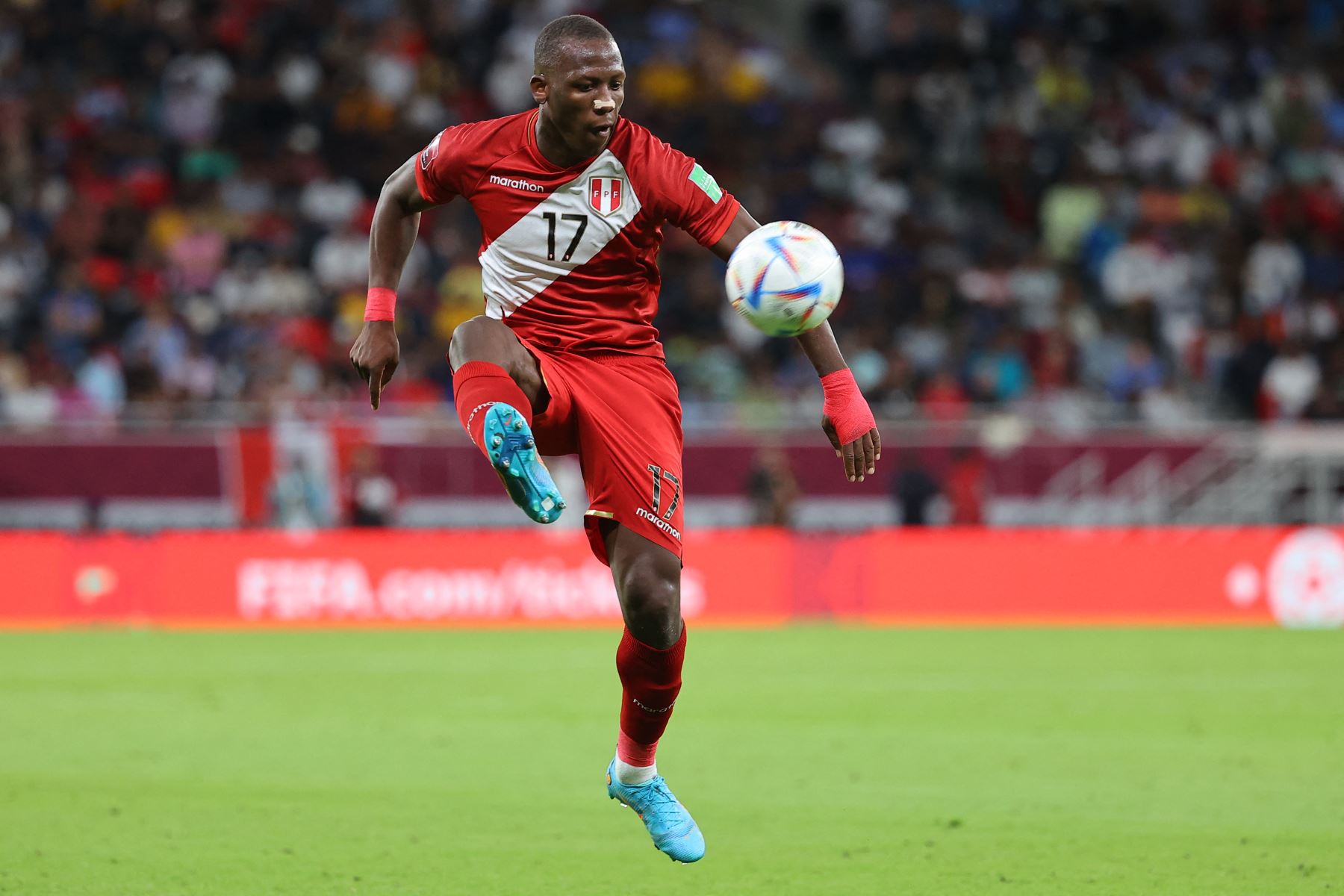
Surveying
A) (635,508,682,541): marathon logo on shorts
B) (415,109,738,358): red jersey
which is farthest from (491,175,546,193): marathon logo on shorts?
(635,508,682,541): marathon logo on shorts

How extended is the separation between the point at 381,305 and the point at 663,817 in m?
1.95

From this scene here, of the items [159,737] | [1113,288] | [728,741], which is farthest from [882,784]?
[1113,288]

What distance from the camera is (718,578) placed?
18.1m

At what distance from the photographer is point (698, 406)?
62.8 ft

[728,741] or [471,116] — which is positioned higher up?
[471,116]

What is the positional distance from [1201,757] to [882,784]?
6.02 ft

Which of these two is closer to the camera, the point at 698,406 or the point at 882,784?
the point at 882,784

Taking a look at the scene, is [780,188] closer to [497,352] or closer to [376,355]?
[376,355]

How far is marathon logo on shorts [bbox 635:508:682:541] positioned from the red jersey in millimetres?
603

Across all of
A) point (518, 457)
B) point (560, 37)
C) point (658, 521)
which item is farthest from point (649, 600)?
point (560, 37)

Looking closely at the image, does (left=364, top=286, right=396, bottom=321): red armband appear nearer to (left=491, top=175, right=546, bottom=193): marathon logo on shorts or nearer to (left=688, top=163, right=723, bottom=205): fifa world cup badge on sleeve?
(left=491, top=175, right=546, bottom=193): marathon logo on shorts

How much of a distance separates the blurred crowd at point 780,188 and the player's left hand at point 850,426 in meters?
12.5

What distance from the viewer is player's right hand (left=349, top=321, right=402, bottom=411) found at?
254 inches

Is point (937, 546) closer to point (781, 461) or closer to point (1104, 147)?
point (781, 461)
